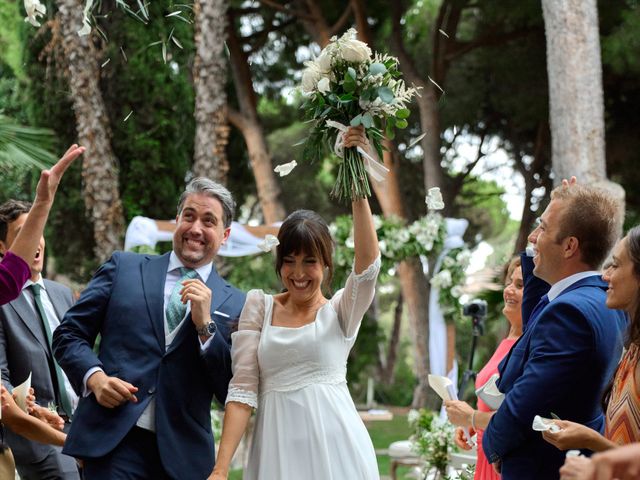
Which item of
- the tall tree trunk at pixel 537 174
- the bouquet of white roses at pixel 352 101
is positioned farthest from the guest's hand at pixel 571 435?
the tall tree trunk at pixel 537 174

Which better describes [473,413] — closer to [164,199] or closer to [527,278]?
[527,278]

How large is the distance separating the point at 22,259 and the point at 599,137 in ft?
26.1

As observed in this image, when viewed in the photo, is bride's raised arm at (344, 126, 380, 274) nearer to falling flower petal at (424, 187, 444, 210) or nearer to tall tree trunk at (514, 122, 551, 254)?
falling flower petal at (424, 187, 444, 210)

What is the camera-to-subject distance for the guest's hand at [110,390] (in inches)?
150

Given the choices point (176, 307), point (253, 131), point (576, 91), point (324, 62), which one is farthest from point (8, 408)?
point (253, 131)

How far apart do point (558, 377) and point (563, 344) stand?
109 millimetres

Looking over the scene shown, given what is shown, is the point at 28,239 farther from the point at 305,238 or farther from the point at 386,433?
the point at 386,433

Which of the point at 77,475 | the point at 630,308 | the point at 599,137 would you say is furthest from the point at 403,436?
the point at 630,308

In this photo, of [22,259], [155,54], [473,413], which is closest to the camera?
[22,259]

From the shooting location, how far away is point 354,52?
372 centimetres

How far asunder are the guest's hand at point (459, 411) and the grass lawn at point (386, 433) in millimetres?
8817

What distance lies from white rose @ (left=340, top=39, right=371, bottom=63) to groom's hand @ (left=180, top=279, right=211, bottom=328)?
1.00 meters

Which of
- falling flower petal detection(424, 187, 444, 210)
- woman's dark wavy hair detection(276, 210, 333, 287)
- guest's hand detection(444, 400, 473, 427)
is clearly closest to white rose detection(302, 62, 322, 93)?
woman's dark wavy hair detection(276, 210, 333, 287)

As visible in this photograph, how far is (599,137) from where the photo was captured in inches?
407
